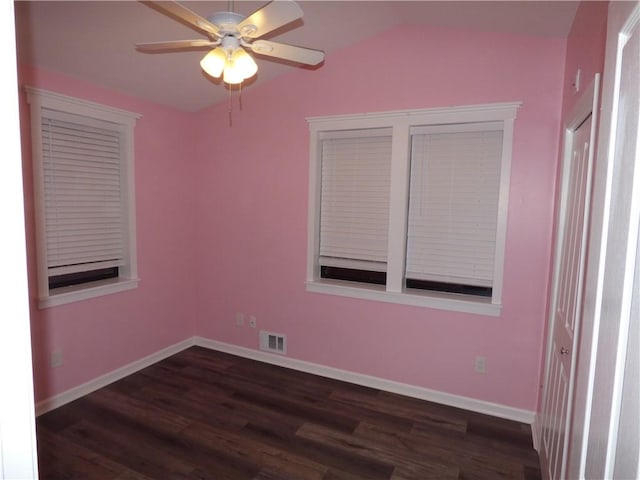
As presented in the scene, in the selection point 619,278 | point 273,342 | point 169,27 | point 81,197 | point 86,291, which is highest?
point 169,27

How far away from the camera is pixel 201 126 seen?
3871 mm

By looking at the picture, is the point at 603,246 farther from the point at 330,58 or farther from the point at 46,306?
the point at 46,306

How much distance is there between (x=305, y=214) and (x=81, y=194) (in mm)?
1851

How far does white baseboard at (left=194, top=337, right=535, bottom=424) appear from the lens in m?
2.80

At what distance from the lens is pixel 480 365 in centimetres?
286

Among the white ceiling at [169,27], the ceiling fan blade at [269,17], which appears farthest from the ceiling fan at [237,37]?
the white ceiling at [169,27]

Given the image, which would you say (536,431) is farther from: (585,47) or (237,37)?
(237,37)

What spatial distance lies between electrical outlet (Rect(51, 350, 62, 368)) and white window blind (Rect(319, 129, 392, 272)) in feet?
7.31

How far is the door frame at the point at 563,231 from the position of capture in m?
1.55

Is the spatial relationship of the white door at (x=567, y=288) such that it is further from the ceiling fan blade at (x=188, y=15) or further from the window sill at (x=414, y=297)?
the ceiling fan blade at (x=188, y=15)

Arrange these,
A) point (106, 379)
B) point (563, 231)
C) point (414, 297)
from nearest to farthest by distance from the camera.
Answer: point (563, 231) < point (414, 297) < point (106, 379)

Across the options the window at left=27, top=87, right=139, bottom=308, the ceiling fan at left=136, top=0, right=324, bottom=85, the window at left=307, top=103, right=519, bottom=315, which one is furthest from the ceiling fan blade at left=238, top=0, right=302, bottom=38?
the window at left=27, top=87, right=139, bottom=308

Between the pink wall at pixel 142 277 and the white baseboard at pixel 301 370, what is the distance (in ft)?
0.23

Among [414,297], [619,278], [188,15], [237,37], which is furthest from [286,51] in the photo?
[414,297]
